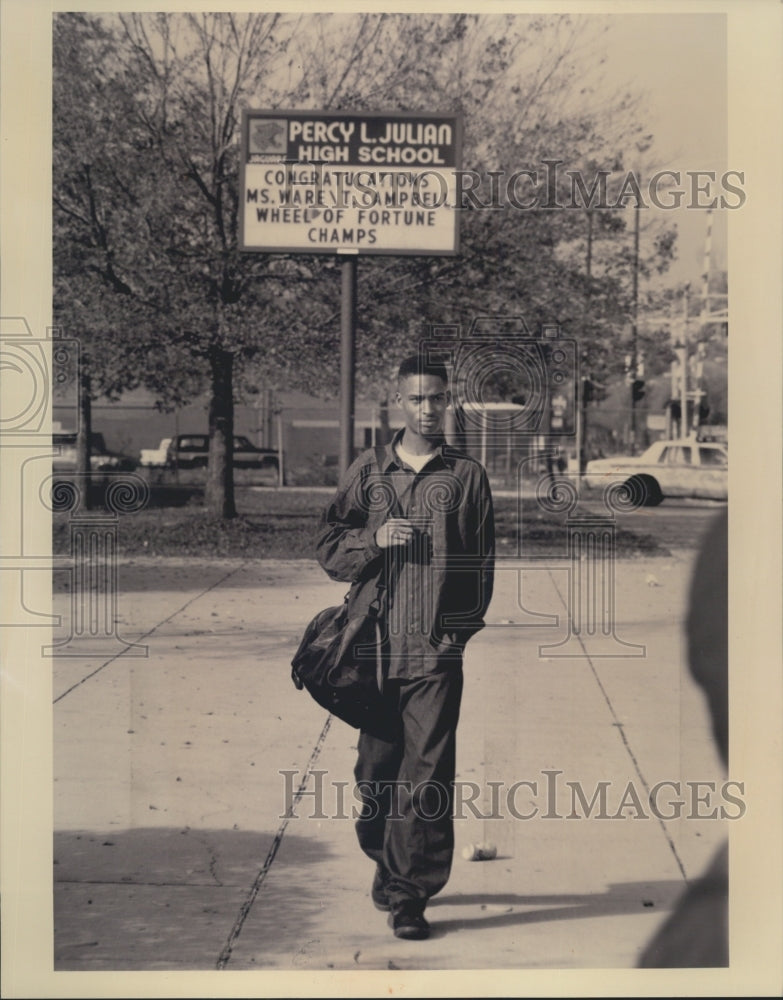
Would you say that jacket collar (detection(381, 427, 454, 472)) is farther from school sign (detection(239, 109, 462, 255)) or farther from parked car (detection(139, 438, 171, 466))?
parked car (detection(139, 438, 171, 466))

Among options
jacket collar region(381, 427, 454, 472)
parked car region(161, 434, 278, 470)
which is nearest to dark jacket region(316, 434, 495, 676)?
jacket collar region(381, 427, 454, 472)

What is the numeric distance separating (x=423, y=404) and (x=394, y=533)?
437 mm

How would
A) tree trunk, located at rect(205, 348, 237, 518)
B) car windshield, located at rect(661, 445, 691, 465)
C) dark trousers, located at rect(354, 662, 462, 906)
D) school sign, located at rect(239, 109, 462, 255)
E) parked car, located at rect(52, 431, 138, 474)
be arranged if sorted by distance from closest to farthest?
dark trousers, located at rect(354, 662, 462, 906) → school sign, located at rect(239, 109, 462, 255) → parked car, located at rect(52, 431, 138, 474) → car windshield, located at rect(661, 445, 691, 465) → tree trunk, located at rect(205, 348, 237, 518)

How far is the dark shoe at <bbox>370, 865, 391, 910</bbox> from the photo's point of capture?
189 inches

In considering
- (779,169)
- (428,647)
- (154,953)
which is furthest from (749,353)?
(154,953)

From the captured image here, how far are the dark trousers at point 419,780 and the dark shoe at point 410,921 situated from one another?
1.1 inches

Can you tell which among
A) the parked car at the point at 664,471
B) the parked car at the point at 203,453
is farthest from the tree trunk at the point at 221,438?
the parked car at the point at 664,471

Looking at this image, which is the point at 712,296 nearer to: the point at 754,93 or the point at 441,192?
the point at 754,93

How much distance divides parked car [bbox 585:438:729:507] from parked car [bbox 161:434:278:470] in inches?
47.9

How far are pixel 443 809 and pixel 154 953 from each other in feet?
3.46

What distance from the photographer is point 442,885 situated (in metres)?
4.75

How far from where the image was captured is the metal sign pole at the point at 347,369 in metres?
5.14

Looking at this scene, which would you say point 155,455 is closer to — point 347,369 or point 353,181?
point 347,369

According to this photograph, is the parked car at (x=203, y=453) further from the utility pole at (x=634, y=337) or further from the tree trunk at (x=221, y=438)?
the utility pole at (x=634, y=337)
